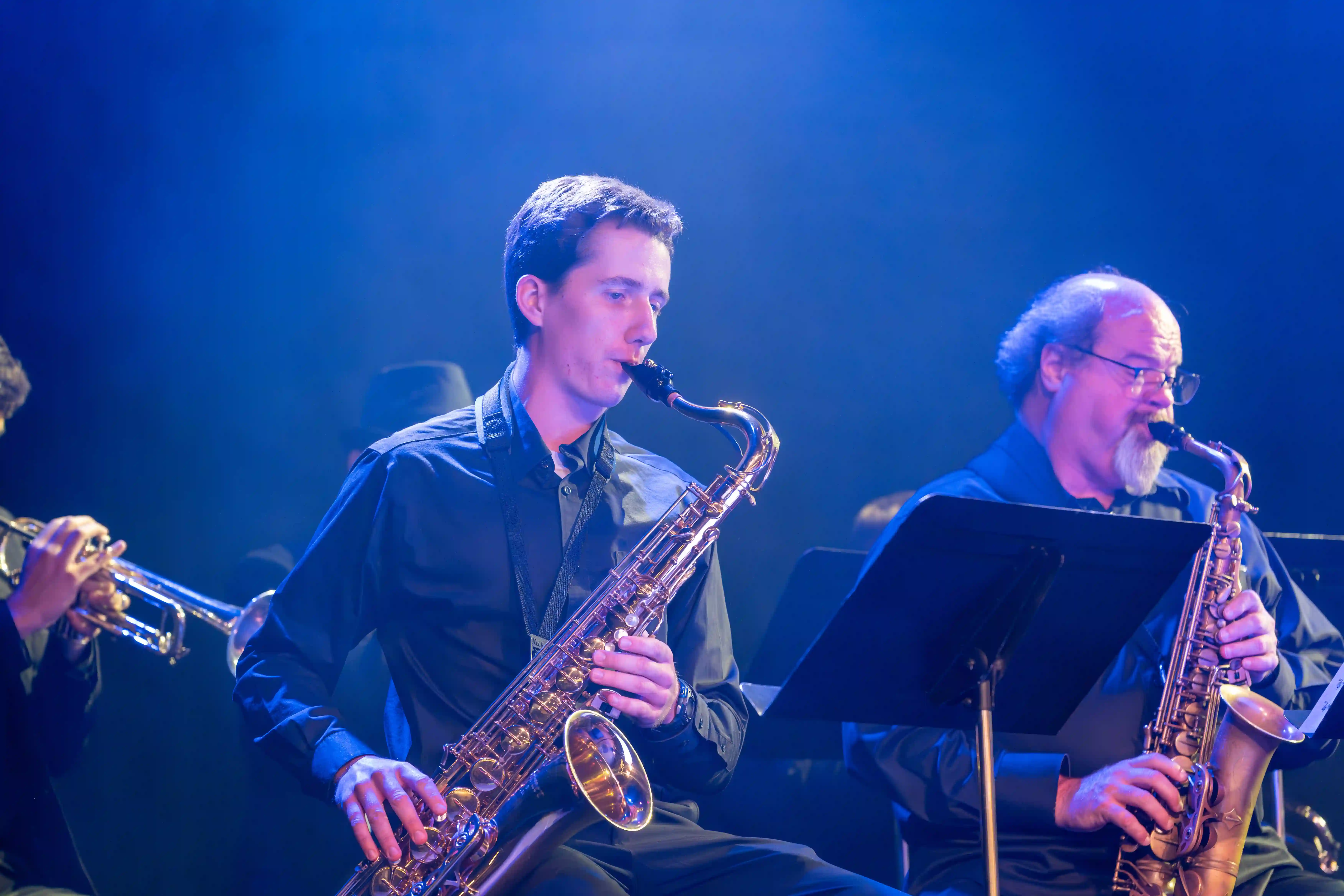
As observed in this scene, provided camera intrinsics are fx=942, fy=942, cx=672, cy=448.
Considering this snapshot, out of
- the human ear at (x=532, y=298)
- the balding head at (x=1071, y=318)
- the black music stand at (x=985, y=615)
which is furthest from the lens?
the balding head at (x=1071, y=318)

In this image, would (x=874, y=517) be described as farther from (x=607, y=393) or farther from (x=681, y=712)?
(x=681, y=712)

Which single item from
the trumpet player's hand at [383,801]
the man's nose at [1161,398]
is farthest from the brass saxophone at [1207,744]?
the trumpet player's hand at [383,801]

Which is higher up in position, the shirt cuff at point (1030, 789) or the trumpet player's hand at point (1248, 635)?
the trumpet player's hand at point (1248, 635)

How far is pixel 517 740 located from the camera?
233 cm

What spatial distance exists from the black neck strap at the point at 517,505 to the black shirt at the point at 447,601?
2cm

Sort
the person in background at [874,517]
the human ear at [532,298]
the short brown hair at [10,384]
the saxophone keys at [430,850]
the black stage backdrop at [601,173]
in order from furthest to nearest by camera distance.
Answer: the person in background at [874,517] < the black stage backdrop at [601,173] < the short brown hair at [10,384] < the human ear at [532,298] < the saxophone keys at [430,850]

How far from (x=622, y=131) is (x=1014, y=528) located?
3.09 m

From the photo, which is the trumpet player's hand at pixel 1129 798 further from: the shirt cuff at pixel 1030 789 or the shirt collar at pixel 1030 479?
the shirt collar at pixel 1030 479

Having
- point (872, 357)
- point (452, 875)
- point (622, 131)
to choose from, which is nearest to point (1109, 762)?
point (452, 875)

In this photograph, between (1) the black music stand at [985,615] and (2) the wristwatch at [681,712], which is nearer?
(1) the black music stand at [985,615]

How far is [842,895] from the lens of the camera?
2.14 meters

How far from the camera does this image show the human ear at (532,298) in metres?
2.81

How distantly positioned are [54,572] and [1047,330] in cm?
370

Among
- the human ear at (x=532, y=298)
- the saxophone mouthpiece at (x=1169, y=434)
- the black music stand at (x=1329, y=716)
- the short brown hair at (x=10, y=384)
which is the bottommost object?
the black music stand at (x=1329, y=716)
